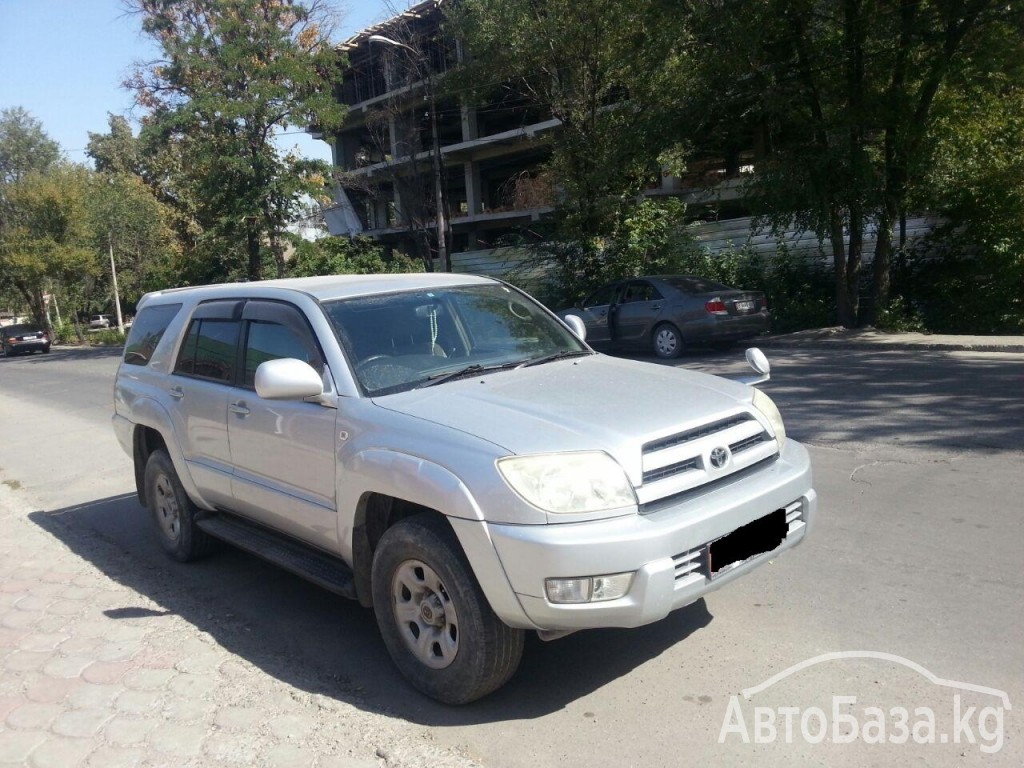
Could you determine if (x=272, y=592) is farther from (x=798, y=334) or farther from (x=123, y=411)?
(x=798, y=334)

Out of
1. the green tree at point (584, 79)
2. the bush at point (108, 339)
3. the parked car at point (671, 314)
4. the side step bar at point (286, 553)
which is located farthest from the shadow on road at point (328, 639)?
the bush at point (108, 339)

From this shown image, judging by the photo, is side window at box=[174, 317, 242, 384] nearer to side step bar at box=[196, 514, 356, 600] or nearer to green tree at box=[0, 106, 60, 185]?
side step bar at box=[196, 514, 356, 600]

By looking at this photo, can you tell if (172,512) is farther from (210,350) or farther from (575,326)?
A: (575,326)

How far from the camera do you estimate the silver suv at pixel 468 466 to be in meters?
3.22

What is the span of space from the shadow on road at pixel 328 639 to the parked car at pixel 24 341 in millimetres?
40088

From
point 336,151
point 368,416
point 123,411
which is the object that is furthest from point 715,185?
point 336,151

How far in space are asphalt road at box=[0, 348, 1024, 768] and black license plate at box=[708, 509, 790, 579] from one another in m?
0.54

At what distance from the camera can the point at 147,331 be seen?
6.21 meters

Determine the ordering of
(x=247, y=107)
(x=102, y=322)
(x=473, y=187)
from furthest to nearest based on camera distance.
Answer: (x=102, y=322) < (x=473, y=187) < (x=247, y=107)

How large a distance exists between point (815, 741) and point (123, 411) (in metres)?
5.12

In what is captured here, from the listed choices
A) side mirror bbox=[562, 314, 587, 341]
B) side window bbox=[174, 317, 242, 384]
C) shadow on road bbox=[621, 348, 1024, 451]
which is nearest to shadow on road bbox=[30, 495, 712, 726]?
side window bbox=[174, 317, 242, 384]

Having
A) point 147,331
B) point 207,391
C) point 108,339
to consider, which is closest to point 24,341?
point 108,339

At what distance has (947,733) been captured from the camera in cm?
319

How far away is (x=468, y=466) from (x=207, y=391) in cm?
245
